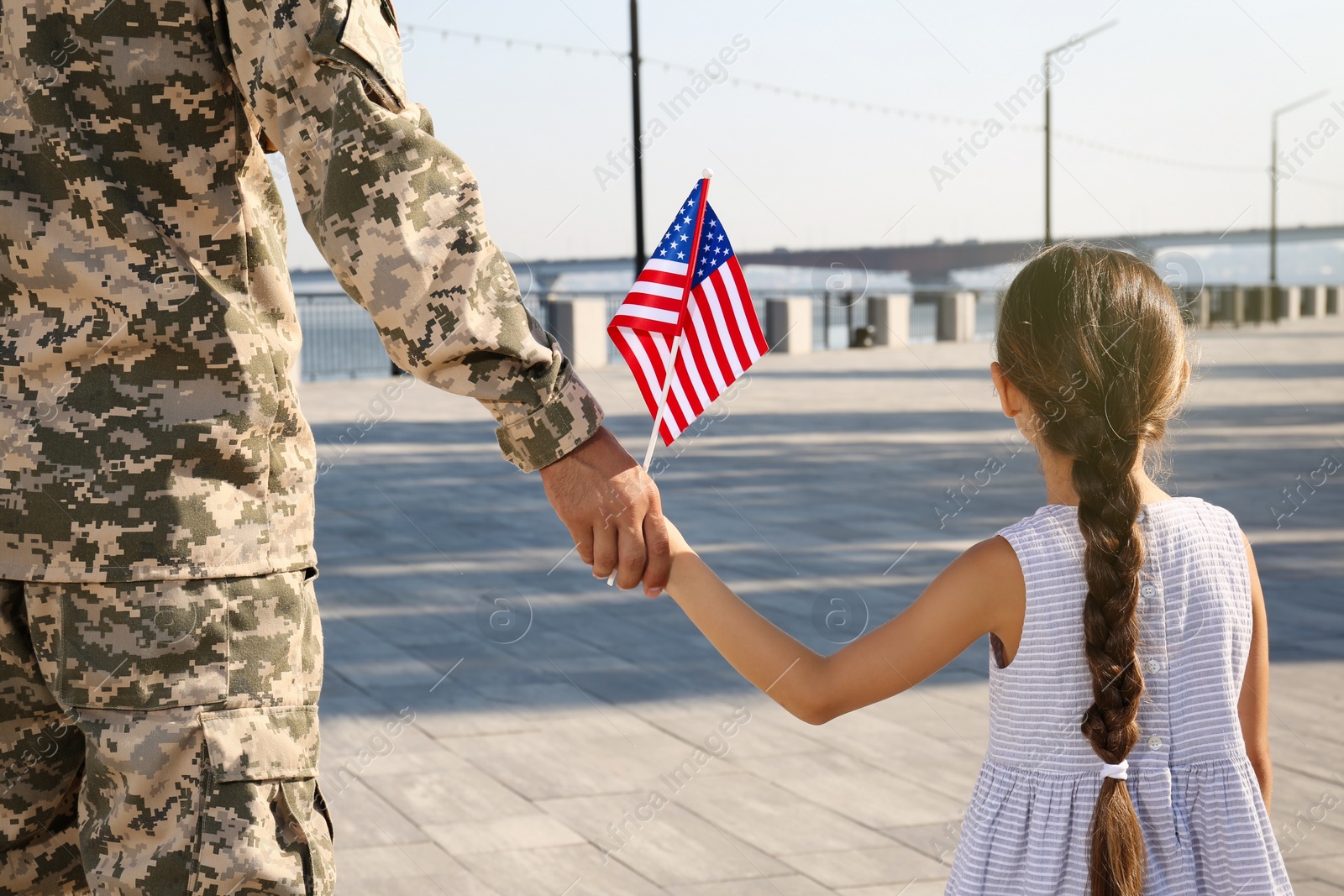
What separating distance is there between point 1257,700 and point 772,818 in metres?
1.84

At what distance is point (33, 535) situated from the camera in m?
1.88

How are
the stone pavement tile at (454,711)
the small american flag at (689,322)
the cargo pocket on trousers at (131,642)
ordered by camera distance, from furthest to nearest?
the stone pavement tile at (454,711)
the small american flag at (689,322)
the cargo pocket on trousers at (131,642)

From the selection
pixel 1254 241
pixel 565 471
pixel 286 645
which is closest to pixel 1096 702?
pixel 565 471

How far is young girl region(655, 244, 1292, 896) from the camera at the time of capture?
1.95 metres

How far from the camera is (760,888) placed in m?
3.31

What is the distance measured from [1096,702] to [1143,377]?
18.9 inches

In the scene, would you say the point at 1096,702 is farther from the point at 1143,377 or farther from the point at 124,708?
the point at 124,708

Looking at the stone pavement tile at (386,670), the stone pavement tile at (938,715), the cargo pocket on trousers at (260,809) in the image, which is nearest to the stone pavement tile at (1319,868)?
the stone pavement tile at (938,715)

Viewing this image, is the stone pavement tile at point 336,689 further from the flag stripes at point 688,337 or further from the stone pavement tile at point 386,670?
the flag stripes at point 688,337

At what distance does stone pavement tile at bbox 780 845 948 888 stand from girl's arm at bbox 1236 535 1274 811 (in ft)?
4.43

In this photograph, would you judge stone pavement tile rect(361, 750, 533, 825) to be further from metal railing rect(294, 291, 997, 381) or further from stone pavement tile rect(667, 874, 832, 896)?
metal railing rect(294, 291, 997, 381)

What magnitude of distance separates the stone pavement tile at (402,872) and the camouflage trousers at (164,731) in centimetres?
146

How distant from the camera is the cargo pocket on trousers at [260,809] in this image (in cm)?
185

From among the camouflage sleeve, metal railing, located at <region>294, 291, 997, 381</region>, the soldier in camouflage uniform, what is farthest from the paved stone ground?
metal railing, located at <region>294, 291, 997, 381</region>
